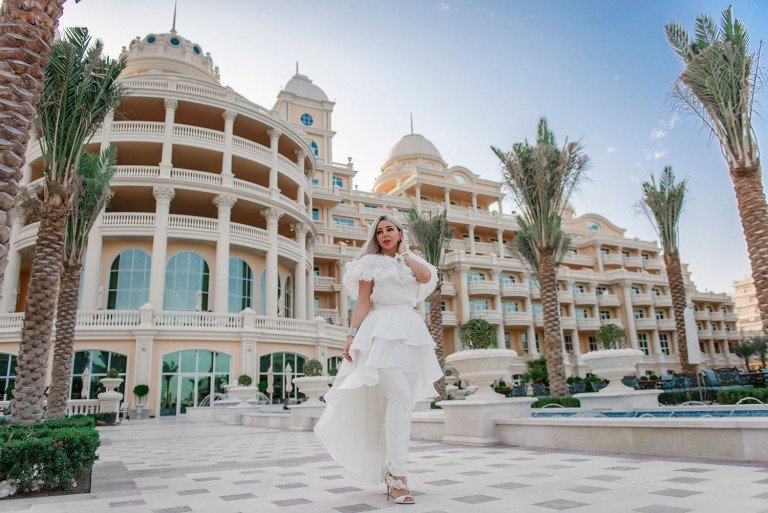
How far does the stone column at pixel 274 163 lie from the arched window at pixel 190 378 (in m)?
9.82

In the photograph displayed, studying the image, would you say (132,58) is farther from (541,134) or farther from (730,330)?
(730,330)

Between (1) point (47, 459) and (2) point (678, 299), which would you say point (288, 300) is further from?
(1) point (47, 459)

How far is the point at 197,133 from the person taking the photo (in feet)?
90.1

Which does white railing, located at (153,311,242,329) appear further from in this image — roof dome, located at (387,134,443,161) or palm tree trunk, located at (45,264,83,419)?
roof dome, located at (387,134,443,161)

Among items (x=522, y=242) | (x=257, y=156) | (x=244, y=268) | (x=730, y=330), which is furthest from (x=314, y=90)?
(x=730, y=330)

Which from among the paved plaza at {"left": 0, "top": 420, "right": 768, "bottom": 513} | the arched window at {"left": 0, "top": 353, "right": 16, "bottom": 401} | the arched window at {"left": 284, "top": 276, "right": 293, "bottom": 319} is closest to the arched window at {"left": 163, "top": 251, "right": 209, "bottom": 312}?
the arched window at {"left": 284, "top": 276, "right": 293, "bottom": 319}

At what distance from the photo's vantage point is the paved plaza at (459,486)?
3494 millimetres

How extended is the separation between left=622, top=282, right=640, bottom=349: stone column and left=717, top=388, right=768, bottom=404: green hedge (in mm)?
35938

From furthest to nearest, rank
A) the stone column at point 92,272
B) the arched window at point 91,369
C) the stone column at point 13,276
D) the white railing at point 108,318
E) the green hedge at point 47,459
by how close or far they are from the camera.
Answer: the stone column at point 13,276
the stone column at point 92,272
the white railing at point 108,318
the arched window at point 91,369
the green hedge at point 47,459

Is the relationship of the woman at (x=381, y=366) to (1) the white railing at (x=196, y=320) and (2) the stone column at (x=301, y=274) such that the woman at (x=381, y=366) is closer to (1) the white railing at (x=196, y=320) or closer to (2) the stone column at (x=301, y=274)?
(1) the white railing at (x=196, y=320)

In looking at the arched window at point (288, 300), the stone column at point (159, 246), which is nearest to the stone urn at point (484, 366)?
the stone column at point (159, 246)

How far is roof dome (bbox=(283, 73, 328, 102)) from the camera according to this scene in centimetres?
4284

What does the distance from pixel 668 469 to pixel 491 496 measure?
196 centimetres

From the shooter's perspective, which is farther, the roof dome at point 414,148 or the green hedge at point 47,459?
the roof dome at point 414,148
